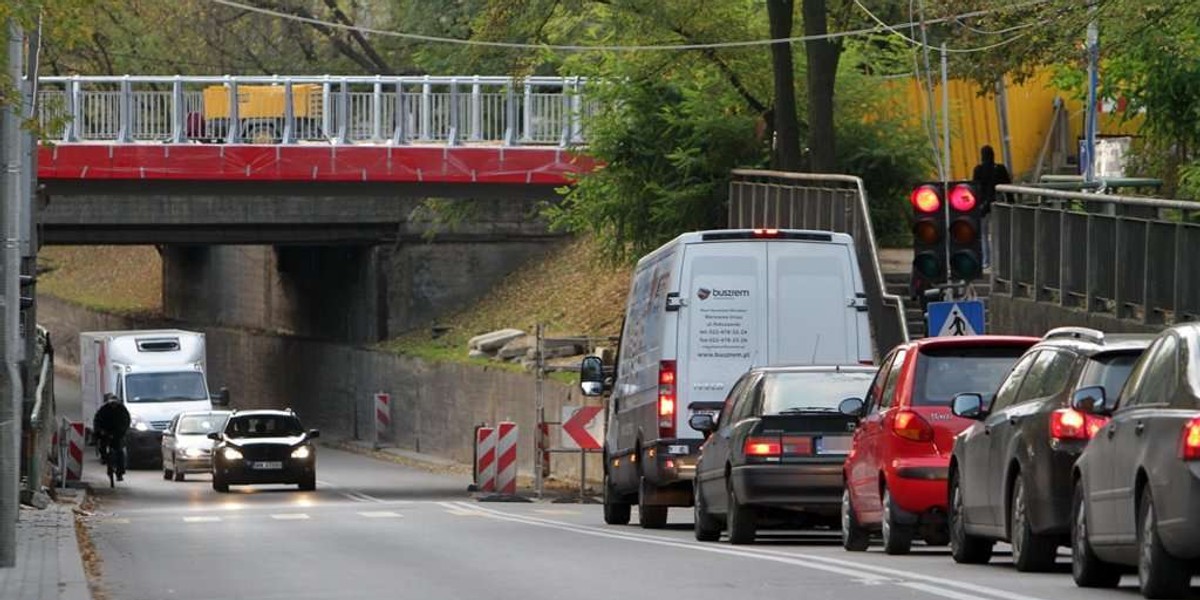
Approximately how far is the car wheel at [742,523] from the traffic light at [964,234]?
3.12m

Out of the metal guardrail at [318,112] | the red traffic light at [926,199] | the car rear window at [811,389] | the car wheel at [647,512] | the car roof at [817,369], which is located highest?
the metal guardrail at [318,112]

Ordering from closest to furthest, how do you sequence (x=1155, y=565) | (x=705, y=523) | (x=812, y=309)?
(x=1155, y=565) → (x=705, y=523) → (x=812, y=309)

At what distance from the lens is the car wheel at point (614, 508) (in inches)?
1084

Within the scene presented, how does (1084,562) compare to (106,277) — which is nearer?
(1084,562)

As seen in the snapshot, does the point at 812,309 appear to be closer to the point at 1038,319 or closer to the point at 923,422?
the point at 923,422

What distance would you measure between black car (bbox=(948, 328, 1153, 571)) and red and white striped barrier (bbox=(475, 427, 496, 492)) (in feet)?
77.4

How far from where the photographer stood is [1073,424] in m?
14.6

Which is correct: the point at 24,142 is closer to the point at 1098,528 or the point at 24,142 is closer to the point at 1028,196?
the point at 1028,196

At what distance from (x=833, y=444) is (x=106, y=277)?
245ft

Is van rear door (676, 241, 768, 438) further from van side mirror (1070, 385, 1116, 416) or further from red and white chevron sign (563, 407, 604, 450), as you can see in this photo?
red and white chevron sign (563, 407, 604, 450)

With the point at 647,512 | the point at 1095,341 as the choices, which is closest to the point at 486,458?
the point at 647,512

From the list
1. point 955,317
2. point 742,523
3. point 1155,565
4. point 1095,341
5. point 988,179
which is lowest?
point 742,523

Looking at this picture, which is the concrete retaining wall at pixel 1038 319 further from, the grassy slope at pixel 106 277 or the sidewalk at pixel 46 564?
the grassy slope at pixel 106 277

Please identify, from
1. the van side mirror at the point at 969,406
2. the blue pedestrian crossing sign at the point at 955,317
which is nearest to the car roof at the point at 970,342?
the van side mirror at the point at 969,406
